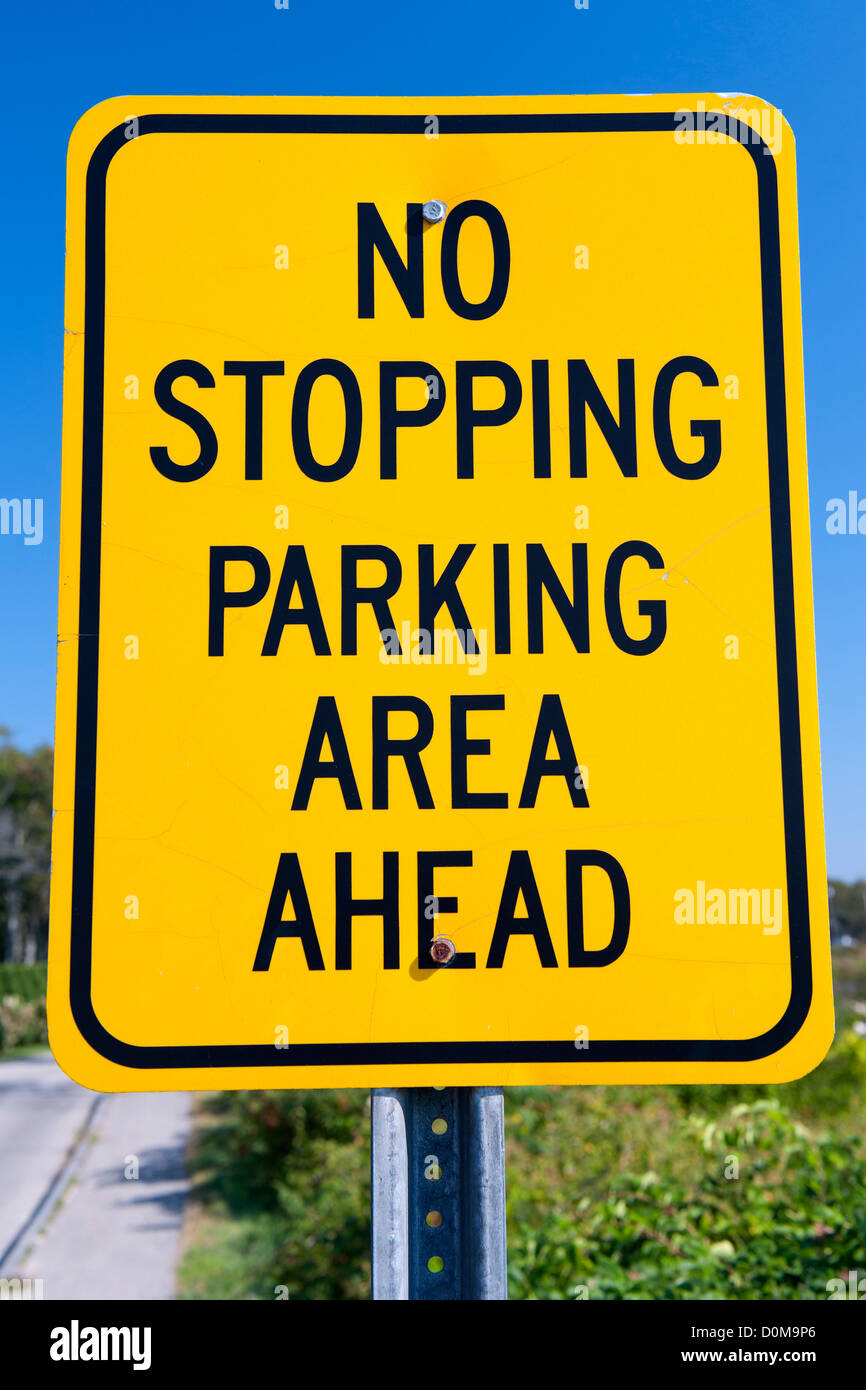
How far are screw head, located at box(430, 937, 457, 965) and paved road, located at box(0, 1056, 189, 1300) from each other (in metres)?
1.19

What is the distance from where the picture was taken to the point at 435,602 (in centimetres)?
115

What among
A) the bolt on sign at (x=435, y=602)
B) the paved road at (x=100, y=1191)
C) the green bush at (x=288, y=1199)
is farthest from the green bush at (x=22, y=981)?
the bolt on sign at (x=435, y=602)

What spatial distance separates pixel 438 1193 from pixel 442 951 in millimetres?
249

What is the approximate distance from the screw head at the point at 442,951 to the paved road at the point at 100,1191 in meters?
1.19

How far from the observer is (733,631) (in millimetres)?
1155

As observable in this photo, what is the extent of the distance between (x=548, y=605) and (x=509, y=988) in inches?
Result: 17.0

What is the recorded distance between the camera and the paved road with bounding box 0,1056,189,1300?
681 centimetres

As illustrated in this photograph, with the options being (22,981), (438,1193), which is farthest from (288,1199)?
(22,981)

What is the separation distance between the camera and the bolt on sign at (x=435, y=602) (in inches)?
43.4
